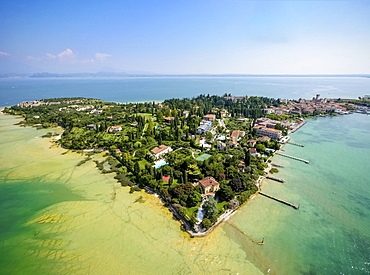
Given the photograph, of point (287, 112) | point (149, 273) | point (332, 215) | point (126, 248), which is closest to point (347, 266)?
point (332, 215)

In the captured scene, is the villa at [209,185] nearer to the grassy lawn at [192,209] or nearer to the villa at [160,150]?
the grassy lawn at [192,209]

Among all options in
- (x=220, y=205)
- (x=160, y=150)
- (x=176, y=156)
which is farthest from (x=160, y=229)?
(x=160, y=150)

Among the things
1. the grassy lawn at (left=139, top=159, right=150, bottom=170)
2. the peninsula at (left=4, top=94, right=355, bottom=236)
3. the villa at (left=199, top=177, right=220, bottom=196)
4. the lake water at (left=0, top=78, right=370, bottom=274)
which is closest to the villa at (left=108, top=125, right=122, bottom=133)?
the peninsula at (left=4, top=94, right=355, bottom=236)

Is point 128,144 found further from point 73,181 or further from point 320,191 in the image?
point 320,191

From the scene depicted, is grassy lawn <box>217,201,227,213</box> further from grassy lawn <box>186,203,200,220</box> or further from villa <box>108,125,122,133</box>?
villa <box>108,125,122,133</box>

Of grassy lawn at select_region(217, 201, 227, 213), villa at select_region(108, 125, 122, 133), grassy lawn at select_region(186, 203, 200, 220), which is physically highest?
villa at select_region(108, 125, 122, 133)

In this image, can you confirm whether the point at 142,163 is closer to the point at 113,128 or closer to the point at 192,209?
the point at 192,209
